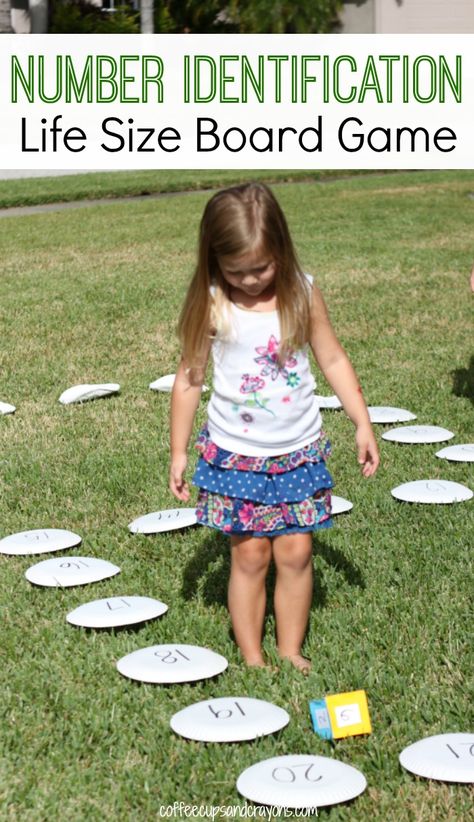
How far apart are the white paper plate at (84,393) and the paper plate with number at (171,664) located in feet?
10.1

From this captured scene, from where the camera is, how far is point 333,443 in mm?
5492

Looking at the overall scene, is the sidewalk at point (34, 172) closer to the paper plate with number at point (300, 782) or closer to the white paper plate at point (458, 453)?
the white paper plate at point (458, 453)

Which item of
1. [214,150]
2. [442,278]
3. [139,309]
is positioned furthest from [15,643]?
[214,150]

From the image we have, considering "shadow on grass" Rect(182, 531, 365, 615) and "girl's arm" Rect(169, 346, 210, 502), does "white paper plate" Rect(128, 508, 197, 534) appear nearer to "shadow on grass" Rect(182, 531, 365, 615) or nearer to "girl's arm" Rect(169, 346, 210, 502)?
"shadow on grass" Rect(182, 531, 365, 615)

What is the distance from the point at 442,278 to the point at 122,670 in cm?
732

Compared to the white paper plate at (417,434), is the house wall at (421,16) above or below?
above

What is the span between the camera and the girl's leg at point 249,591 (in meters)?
3.23

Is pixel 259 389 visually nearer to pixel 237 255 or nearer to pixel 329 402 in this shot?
pixel 237 255

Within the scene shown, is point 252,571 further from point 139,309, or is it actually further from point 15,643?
point 139,309

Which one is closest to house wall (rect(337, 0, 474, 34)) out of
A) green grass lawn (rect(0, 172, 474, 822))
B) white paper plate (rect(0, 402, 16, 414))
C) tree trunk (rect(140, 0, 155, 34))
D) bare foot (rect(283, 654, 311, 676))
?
tree trunk (rect(140, 0, 155, 34))

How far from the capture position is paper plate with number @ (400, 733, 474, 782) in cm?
270

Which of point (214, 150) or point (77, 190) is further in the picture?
point (214, 150)

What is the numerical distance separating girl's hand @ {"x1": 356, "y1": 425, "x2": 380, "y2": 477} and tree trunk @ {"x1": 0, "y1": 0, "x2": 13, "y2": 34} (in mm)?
23727

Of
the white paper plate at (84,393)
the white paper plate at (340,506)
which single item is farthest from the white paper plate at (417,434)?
the white paper plate at (84,393)
